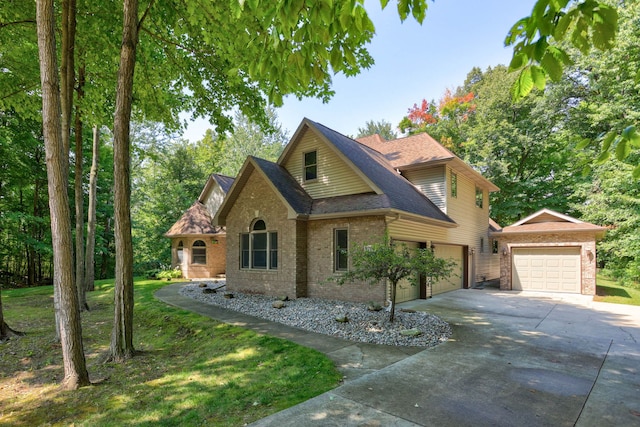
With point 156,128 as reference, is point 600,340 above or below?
below

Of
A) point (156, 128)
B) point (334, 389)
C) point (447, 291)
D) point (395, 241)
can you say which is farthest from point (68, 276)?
point (156, 128)

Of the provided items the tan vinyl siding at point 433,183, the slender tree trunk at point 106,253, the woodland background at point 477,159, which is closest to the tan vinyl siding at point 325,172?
the woodland background at point 477,159

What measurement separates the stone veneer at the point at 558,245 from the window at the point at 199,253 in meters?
17.8

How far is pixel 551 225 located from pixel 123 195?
17.8 m

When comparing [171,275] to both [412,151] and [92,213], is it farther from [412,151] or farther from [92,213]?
[412,151]

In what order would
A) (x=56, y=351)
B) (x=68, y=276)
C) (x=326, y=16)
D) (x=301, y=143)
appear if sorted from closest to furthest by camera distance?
(x=326, y=16), (x=68, y=276), (x=56, y=351), (x=301, y=143)

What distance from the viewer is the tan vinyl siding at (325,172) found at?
40.0 feet

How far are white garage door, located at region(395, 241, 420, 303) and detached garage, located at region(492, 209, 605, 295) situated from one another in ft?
22.0

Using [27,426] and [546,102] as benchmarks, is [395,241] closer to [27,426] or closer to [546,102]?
[27,426]

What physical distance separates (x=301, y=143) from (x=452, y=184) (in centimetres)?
765

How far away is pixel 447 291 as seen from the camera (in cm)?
1509

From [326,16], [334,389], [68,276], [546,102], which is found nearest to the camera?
[326,16]

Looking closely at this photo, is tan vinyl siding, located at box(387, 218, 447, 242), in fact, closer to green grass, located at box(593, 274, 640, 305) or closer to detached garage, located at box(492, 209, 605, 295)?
detached garage, located at box(492, 209, 605, 295)

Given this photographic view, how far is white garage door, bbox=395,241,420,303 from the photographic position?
11.6 m
